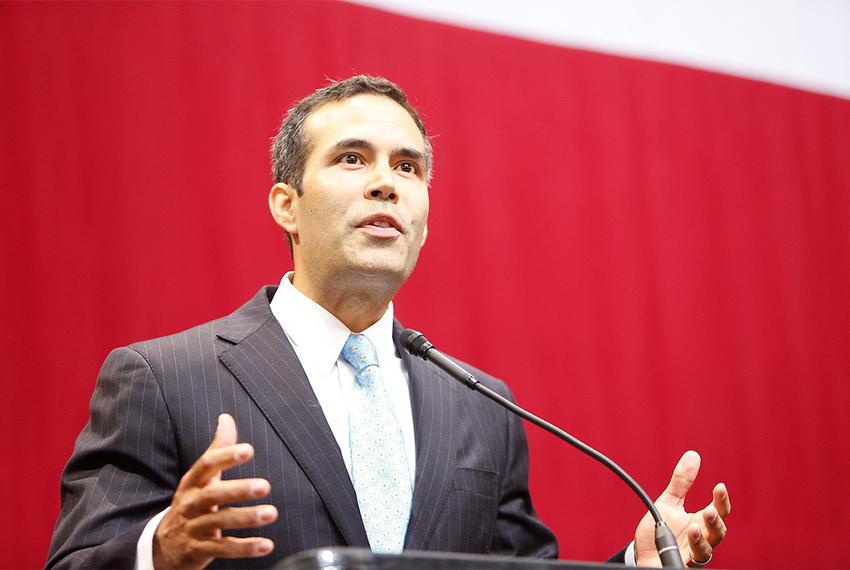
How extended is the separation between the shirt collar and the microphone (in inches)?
10.0

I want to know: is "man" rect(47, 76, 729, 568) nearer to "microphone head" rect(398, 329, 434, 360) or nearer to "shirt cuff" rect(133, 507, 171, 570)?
"shirt cuff" rect(133, 507, 171, 570)

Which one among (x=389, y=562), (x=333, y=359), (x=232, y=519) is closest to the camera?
(x=389, y=562)

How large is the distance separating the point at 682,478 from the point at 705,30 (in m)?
1.92

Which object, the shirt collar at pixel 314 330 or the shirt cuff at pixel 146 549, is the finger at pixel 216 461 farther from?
the shirt collar at pixel 314 330

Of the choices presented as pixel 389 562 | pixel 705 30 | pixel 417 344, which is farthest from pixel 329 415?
pixel 705 30

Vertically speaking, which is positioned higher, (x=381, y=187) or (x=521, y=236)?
(x=521, y=236)

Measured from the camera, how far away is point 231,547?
3.37 feet

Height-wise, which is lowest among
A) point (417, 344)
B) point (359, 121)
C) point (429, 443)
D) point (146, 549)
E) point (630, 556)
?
point (630, 556)

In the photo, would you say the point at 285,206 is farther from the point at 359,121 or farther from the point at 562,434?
the point at 562,434

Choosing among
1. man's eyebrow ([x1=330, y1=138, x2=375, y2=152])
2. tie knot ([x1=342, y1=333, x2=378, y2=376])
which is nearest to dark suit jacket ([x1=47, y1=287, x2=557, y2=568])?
tie knot ([x1=342, y1=333, x2=378, y2=376])

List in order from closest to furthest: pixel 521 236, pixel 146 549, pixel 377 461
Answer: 1. pixel 146 549
2. pixel 377 461
3. pixel 521 236

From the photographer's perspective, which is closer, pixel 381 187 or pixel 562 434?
pixel 562 434

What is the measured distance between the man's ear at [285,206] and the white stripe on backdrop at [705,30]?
3.38 feet

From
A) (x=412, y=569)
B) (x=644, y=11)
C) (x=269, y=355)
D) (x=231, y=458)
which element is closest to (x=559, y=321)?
(x=644, y=11)
